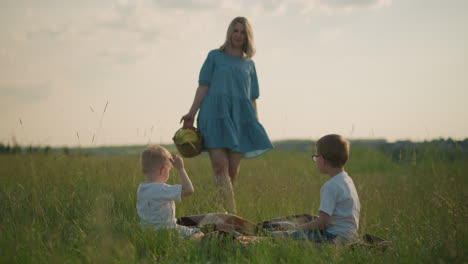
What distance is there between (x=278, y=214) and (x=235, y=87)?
1.63m

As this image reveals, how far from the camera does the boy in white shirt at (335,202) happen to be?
3398 millimetres

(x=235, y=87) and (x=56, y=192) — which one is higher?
(x=235, y=87)

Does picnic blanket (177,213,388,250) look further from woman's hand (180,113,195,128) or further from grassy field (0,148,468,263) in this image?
woman's hand (180,113,195,128)

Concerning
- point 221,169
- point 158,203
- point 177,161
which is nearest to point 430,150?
Answer: point 221,169

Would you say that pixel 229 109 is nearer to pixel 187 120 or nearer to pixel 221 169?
pixel 187 120

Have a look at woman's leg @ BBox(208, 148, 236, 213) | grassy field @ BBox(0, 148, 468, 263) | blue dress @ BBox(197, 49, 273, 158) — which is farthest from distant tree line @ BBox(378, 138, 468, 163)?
woman's leg @ BBox(208, 148, 236, 213)

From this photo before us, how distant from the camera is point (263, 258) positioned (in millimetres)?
3035

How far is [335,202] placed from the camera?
3.42 meters

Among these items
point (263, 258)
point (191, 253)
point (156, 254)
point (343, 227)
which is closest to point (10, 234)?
point (156, 254)

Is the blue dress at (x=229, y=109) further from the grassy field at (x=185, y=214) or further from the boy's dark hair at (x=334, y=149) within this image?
the boy's dark hair at (x=334, y=149)

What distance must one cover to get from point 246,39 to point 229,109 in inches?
35.2

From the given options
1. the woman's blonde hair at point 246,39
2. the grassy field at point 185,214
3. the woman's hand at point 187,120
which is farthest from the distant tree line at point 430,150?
the woman's hand at point 187,120

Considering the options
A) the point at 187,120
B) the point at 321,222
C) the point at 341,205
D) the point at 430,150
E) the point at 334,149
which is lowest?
the point at 321,222

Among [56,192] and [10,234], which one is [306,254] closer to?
[10,234]
